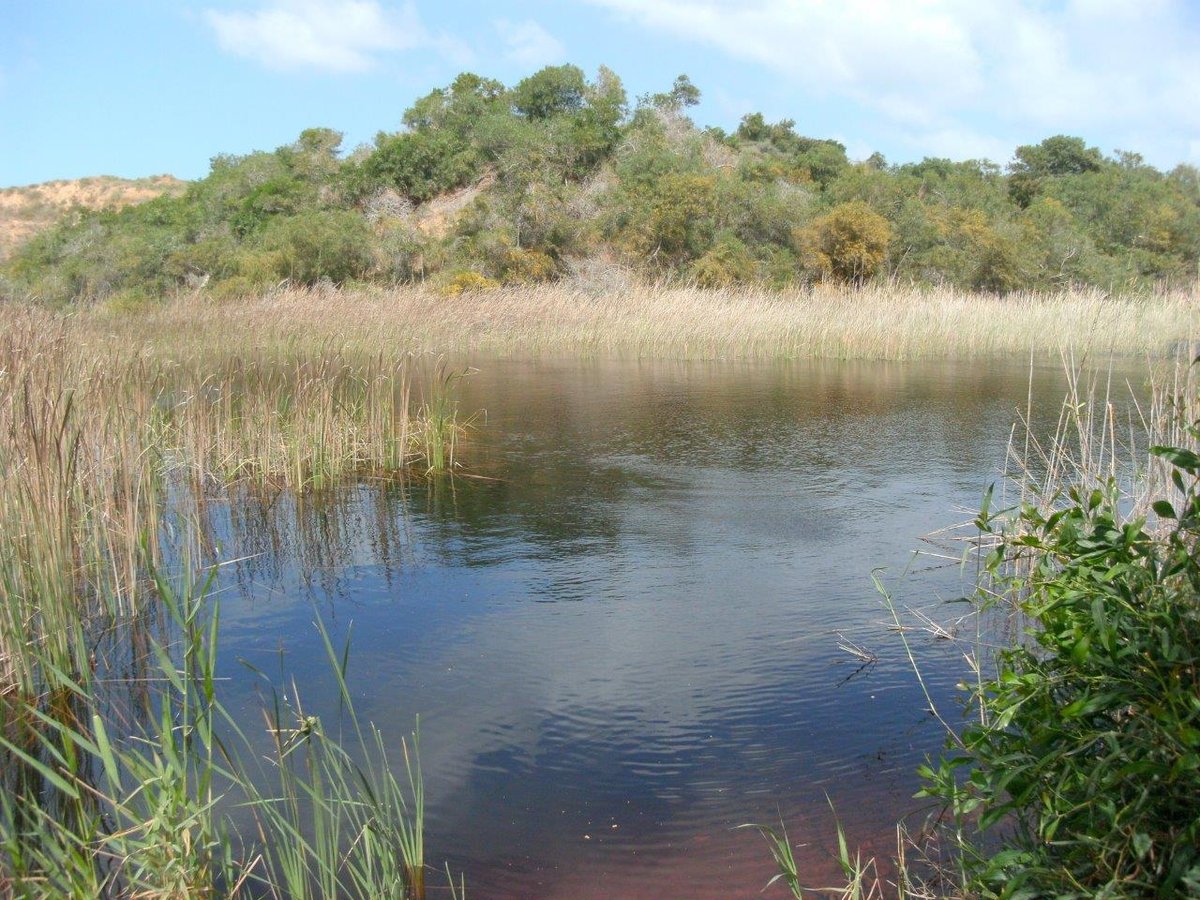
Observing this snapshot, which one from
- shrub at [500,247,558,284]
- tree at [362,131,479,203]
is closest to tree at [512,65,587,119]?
tree at [362,131,479,203]

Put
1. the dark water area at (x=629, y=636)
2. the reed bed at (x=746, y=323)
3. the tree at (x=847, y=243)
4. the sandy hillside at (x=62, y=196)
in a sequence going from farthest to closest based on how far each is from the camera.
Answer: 1. the sandy hillside at (x=62, y=196)
2. the tree at (x=847, y=243)
3. the reed bed at (x=746, y=323)
4. the dark water area at (x=629, y=636)

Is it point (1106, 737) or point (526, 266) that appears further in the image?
point (526, 266)

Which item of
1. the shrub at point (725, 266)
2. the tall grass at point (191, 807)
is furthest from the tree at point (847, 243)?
the tall grass at point (191, 807)

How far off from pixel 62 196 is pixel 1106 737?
7051cm

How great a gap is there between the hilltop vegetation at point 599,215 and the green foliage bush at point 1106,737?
20.4 meters

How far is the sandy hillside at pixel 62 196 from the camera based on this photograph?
187ft

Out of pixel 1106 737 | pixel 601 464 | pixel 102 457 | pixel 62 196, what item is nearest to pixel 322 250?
pixel 601 464

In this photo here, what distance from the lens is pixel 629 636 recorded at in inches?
196

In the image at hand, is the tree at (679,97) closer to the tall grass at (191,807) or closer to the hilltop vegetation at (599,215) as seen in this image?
the hilltop vegetation at (599,215)

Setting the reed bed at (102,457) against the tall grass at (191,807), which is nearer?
the tall grass at (191,807)

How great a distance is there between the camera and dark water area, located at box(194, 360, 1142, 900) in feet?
11.0

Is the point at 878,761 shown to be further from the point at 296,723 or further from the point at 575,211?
the point at 575,211

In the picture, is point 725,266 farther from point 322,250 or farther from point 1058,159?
point 1058,159

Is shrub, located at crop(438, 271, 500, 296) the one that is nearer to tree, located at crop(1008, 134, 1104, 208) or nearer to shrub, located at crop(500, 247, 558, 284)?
shrub, located at crop(500, 247, 558, 284)
